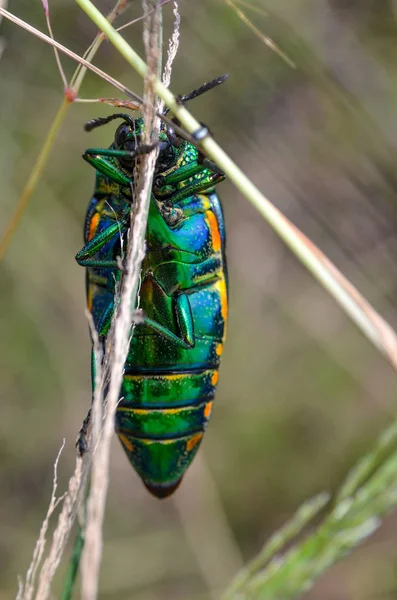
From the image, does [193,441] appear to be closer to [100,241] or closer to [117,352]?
[100,241]

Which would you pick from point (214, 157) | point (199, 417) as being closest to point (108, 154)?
point (214, 157)

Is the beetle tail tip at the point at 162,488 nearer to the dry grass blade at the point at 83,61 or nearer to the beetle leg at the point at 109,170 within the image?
the beetle leg at the point at 109,170

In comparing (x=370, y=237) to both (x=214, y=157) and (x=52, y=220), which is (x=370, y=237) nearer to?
(x=52, y=220)

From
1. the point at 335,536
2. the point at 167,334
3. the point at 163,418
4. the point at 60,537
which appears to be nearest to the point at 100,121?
the point at 167,334

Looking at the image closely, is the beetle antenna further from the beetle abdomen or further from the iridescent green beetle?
the beetle abdomen

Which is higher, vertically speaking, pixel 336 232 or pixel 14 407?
pixel 14 407
